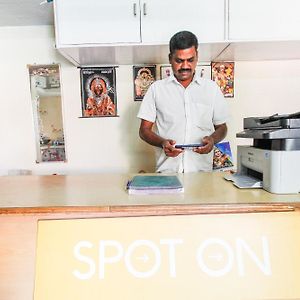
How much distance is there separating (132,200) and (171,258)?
216mm

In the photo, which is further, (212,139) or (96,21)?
(96,21)

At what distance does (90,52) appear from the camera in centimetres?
201

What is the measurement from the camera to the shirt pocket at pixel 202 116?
1.93m

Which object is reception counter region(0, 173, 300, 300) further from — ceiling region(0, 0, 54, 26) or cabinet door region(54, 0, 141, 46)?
ceiling region(0, 0, 54, 26)

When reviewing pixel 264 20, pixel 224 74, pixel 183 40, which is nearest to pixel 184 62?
pixel 183 40

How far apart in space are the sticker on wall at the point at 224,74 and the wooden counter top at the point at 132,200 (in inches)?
57.5

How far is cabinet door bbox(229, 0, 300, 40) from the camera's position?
1826mm

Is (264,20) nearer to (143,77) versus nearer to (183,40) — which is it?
(183,40)

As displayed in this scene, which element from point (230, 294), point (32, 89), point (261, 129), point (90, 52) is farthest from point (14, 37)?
point (230, 294)

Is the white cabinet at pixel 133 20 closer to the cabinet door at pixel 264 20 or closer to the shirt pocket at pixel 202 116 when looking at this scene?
the cabinet door at pixel 264 20

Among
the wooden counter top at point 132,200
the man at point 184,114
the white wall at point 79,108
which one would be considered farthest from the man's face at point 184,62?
the wooden counter top at point 132,200

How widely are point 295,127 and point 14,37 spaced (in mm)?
2349

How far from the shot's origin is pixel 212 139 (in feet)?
5.32

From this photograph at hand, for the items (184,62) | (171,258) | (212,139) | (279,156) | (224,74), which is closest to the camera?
(171,258)
